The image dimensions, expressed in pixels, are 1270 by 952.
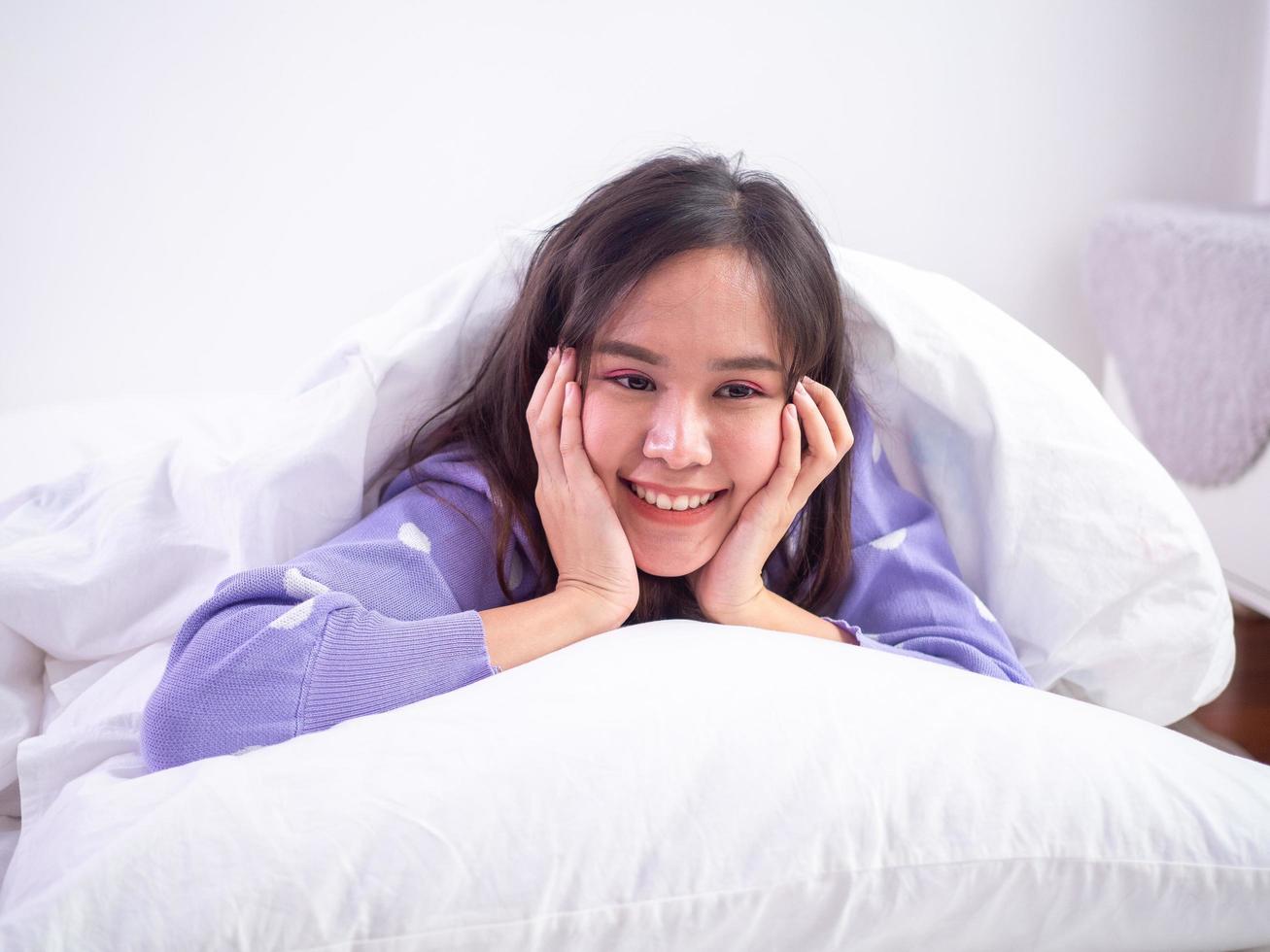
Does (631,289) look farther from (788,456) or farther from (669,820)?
(669,820)

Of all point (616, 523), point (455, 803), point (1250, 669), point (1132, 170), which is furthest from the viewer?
point (1132, 170)

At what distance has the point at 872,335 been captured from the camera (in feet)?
3.59

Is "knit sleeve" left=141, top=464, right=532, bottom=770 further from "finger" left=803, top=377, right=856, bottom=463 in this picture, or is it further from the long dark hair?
"finger" left=803, top=377, right=856, bottom=463

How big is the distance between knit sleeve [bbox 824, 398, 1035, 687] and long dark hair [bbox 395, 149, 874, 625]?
2 cm

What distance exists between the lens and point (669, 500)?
38.1 inches

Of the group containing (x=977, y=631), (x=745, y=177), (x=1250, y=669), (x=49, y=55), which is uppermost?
(x=49, y=55)

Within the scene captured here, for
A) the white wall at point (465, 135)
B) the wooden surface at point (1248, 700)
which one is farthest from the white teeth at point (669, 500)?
the white wall at point (465, 135)

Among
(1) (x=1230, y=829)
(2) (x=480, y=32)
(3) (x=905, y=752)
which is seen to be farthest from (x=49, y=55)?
(1) (x=1230, y=829)

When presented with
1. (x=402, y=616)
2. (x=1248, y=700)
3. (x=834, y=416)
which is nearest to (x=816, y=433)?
(x=834, y=416)

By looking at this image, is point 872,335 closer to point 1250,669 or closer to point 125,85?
point 1250,669

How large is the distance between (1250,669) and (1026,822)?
45.5 inches

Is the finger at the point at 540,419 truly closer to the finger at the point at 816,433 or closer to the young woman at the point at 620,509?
the young woman at the point at 620,509

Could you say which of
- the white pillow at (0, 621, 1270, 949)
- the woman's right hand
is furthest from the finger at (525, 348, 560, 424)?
the white pillow at (0, 621, 1270, 949)

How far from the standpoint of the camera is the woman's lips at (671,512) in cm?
97
